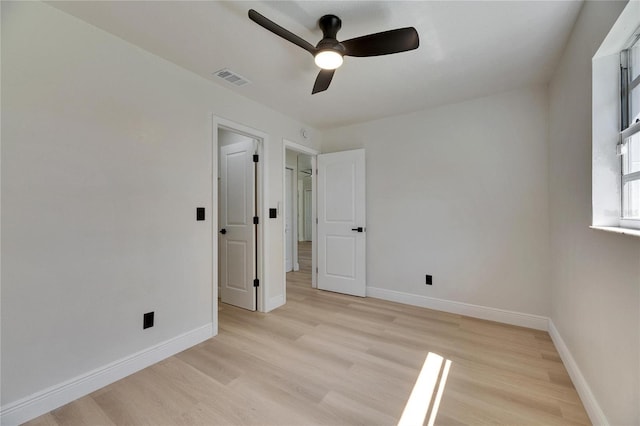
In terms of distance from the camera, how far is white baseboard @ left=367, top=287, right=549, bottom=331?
271 cm

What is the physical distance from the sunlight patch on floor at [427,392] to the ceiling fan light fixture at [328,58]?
2284 mm

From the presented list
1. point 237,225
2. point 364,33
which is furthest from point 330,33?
point 237,225

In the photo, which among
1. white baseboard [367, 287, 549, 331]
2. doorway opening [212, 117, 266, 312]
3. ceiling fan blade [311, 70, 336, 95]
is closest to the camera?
ceiling fan blade [311, 70, 336, 95]

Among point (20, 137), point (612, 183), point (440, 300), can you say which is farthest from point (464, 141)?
point (20, 137)

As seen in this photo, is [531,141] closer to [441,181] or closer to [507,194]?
[507,194]

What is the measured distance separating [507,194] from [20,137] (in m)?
4.00

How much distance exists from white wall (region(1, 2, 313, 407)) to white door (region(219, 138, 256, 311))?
75 cm

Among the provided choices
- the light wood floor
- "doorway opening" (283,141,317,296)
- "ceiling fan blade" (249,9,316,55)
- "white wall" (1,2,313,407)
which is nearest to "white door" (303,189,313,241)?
"doorway opening" (283,141,317,296)

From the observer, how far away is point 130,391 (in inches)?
70.2

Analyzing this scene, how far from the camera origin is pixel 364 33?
1.88 m

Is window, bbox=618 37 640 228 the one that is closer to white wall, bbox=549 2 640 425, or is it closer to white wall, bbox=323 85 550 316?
white wall, bbox=549 2 640 425

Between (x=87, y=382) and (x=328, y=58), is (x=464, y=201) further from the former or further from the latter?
(x=87, y=382)

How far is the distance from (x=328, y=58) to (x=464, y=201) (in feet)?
7.51

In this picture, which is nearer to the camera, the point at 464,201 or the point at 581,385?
the point at 581,385
